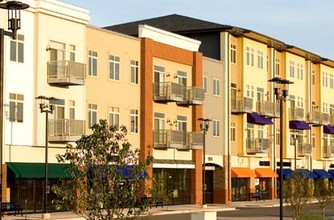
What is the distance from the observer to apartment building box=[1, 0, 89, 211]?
4691cm

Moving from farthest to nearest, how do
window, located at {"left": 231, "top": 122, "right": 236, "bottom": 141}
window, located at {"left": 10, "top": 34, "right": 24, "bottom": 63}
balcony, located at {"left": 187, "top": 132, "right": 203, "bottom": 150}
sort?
window, located at {"left": 231, "top": 122, "right": 236, "bottom": 141} < balcony, located at {"left": 187, "top": 132, "right": 203, "bottom": 150} < window, located at {"left": 10, "top": 34, "right": 24, "bottom": 63}

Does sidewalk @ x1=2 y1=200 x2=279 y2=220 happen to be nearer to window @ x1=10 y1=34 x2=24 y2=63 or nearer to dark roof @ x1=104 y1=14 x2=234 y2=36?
window @ x1=10 y1=34 x2=24 y2=63

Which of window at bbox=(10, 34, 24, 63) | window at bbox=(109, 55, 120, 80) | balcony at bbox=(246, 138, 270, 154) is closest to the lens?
window at bbox=(10, 34, 24, 63)

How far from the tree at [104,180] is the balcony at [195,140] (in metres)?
43.3

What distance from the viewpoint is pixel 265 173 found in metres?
76.8

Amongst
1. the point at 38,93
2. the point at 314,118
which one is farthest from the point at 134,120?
the point at 314,118

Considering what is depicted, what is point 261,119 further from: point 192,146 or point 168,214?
point 168,214

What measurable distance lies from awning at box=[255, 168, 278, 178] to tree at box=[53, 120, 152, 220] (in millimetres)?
55876

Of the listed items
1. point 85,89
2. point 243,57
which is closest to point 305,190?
point 85,89

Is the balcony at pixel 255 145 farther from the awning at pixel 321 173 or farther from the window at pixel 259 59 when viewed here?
the awning at pixel 321 173

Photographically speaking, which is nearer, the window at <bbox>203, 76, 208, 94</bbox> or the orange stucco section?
the orange stucco section

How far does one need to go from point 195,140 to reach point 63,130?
672 inches

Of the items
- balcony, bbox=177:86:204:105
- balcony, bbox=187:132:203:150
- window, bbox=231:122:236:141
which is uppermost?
balcony, bbox=177:86:204:105

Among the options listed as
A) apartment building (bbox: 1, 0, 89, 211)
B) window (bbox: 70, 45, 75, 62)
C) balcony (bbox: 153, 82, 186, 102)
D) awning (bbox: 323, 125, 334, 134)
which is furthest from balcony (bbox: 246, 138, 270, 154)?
window (bbox: 70, 45, 75, 62)
